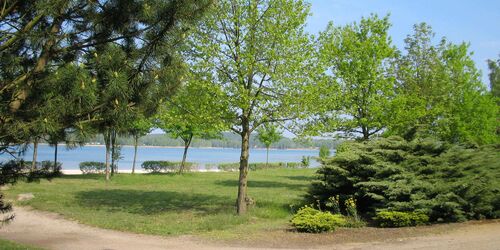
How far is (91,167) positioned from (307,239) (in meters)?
26.1

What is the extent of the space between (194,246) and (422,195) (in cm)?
564

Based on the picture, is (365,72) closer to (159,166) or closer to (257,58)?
(257,58)

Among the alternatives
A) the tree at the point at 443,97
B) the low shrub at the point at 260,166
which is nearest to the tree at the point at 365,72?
the tree at the point at 443,97

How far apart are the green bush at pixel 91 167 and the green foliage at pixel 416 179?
23118mm

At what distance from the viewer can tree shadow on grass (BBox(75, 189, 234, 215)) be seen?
1461cm

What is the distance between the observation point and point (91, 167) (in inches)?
1273

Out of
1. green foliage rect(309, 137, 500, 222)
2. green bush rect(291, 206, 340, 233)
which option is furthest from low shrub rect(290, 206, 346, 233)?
green foliage rect(309, 137, 500, 222)

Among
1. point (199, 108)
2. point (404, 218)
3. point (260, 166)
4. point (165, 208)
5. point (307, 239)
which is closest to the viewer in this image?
point (307, 239)

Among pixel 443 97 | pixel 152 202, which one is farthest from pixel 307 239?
pixel 443 97

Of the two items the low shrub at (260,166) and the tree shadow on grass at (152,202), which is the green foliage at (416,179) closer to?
the tree shadow on grass at (152,202)

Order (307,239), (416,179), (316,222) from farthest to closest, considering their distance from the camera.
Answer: (416,179) → (316,222) → (307,239)

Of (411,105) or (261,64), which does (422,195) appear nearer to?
(261,64)

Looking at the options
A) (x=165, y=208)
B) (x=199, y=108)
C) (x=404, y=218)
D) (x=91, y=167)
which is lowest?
(x=165, y=208)

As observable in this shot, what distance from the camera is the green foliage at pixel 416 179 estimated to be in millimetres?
10781
